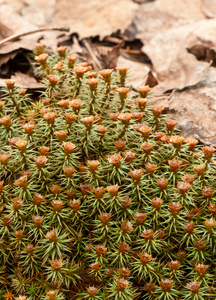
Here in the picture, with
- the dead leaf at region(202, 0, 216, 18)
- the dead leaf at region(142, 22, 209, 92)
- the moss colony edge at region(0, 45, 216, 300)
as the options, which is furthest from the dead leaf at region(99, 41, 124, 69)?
the dead leaf at region(202, 0, 216, 18)

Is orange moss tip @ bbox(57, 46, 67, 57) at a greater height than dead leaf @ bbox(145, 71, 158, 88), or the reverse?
orange moss tip @ bbox(57, 46, 67, 57)

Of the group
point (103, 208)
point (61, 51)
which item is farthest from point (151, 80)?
point (103, 208)

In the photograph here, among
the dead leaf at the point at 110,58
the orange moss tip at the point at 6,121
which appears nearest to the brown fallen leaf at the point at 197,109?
the dead leaf at the point at 110,58

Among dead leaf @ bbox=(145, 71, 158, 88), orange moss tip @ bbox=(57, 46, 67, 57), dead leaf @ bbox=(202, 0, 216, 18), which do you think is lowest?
dead leaf @ bbox=(202, 0, 216, 18)

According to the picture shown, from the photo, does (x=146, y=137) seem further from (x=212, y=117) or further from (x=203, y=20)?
(x=203, y=20)

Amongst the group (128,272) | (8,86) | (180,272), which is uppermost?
(8,86)

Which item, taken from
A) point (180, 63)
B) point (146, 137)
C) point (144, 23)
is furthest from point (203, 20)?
point (146, 137)

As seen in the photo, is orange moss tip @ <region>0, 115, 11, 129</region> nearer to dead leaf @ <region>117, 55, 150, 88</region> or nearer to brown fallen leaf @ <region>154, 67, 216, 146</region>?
brown fallen leaf @ <region>154, 67, 216, 146</region>

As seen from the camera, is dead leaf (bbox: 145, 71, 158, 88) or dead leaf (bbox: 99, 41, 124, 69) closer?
dead leaf (bbox: 145, 71, 158, 88)

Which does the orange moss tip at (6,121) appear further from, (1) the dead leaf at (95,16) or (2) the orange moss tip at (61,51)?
(1) the dead leaf at (95,16)
